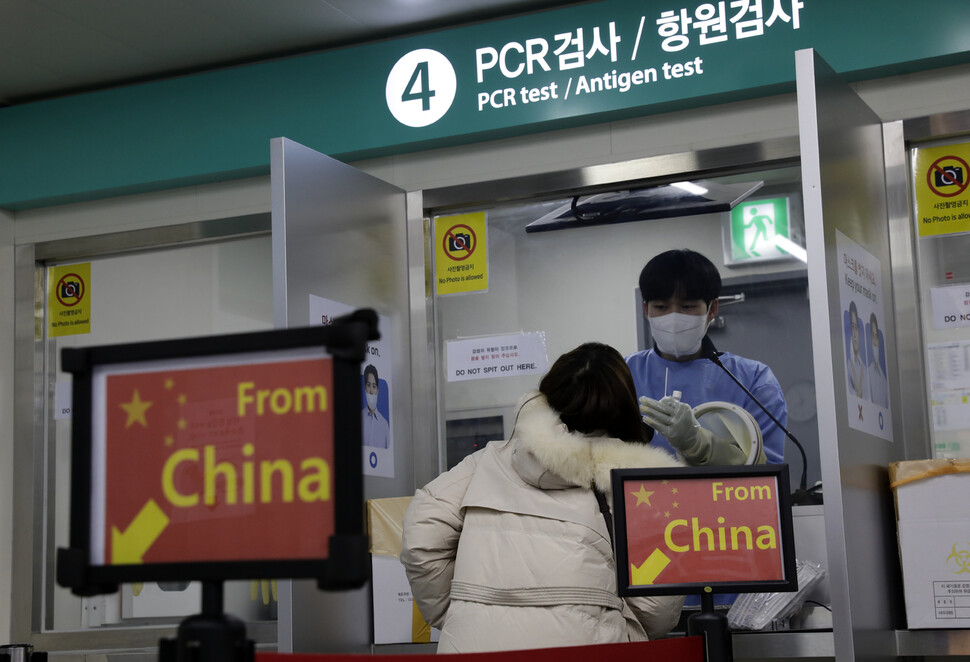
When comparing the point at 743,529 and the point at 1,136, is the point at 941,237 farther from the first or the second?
the point at 1,136

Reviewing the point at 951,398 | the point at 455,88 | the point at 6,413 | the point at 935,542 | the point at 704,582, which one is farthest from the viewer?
the point at 6,413

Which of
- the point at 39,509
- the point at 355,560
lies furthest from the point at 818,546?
the point at 39,509

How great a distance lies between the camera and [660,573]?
1.95 metres

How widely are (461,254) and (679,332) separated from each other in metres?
0.83

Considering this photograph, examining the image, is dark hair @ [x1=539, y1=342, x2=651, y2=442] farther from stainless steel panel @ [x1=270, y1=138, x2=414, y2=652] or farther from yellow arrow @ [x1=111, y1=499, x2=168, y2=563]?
yellow arrow @ [x1=111, y1=499, x2=168, y2=563]

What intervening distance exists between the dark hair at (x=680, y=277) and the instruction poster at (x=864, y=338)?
58 cm

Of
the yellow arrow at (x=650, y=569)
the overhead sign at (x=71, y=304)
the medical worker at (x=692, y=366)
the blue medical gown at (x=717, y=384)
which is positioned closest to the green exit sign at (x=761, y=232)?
the medical worker at (x=692, y=366)

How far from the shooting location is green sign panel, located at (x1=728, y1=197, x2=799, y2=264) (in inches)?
141

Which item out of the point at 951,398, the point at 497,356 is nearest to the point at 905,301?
the point at 951,398

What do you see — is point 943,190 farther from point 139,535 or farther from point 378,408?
point 139,535

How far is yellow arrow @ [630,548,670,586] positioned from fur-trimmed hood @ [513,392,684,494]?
43cm

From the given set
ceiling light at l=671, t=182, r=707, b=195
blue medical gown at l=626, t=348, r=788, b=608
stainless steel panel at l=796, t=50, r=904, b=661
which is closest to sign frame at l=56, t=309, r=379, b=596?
stainless steel panel at l=796, t=50, r=904, b=661

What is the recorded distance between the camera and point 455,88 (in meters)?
3.89

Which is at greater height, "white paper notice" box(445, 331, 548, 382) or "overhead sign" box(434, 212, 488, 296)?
"overhead sign" box(434, 212, 488, 296)
